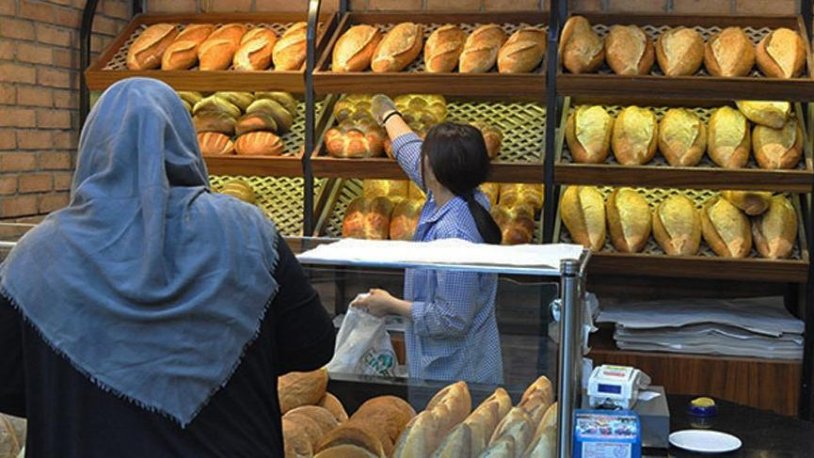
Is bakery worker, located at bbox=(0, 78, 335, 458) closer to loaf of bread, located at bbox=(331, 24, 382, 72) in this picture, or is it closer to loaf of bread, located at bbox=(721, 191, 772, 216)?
loaf of bread, located at bbox=(331, 24, 382, 72)

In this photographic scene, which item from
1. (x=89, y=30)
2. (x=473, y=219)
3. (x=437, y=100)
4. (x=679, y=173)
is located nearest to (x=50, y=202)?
(x=89, y=30)

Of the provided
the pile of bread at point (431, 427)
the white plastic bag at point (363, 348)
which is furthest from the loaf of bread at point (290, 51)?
the pile of bread at point (431, 427)

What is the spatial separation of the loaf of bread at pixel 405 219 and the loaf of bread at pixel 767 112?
111 cm

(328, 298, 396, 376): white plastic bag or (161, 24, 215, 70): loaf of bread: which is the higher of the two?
(161, 24, 215, 70): loaf of bread

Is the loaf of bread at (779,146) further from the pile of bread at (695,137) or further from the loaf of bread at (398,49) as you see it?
the loaf of bread at (398,49)

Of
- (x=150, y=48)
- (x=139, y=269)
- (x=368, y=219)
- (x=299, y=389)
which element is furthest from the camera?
(x=150, y=48)

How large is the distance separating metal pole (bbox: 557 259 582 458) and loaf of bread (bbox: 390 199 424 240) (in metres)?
1.93

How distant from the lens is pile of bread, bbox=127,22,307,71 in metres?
3.82

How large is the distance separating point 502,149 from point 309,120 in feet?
2.12

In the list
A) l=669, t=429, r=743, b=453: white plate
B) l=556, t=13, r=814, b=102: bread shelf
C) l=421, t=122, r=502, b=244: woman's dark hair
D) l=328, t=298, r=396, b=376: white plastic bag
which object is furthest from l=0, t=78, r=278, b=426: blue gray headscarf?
l=556, t=13, r=814, b=102: bread shelf

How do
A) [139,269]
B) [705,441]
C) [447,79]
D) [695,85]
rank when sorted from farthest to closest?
[447,79] → [695,85] → [705,441] → [139,269]

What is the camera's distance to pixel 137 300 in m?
1.45

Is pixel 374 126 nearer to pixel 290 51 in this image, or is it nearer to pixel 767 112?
pixel 290 51

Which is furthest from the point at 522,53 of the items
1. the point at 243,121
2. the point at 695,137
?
the point at 243,121
